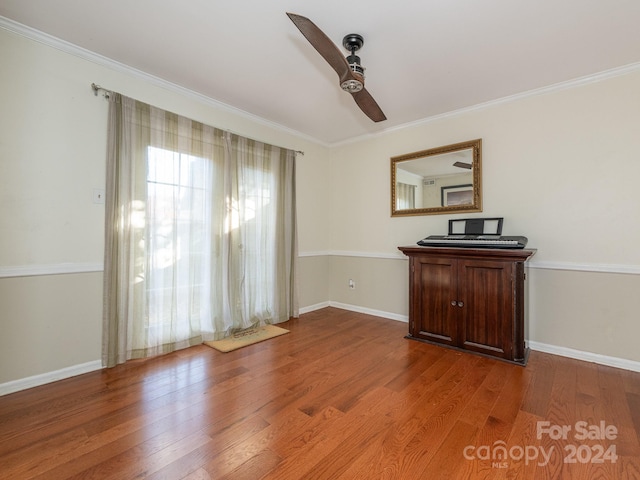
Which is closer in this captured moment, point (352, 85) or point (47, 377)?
point (352, 85)

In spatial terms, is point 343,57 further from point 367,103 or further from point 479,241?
point 479,241

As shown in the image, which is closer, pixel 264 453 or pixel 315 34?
pixel 264 453

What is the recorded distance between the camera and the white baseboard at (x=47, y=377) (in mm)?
2018

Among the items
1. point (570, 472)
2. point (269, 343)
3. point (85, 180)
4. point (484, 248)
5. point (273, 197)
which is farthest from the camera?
point (273, 197)

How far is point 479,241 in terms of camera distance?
279 cm

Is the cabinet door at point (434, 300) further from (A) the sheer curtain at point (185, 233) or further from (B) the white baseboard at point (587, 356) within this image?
(A) the sheer curtain at point (185, 233)

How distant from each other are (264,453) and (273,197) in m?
2.75

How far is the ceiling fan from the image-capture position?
1.56 meters


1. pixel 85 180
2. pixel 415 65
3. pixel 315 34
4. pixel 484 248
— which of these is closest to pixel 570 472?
pixel 484 248

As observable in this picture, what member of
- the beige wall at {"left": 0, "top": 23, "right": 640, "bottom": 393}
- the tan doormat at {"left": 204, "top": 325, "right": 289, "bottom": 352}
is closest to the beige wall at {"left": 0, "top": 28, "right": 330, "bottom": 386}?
the beige wall at {"left": 0, "top": 23, "right": 640, "bottom": 393}

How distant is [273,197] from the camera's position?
368cm

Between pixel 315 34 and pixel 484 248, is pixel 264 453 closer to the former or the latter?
pixel 315 34

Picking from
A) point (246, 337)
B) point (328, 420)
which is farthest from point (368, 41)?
→ point (246, 337)

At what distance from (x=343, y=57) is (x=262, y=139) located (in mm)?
2076
